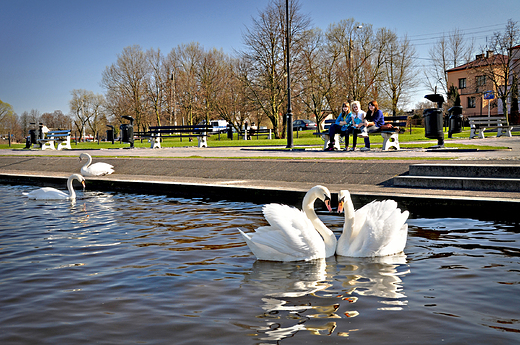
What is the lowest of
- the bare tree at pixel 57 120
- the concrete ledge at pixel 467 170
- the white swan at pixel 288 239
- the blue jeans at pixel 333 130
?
the white swan at pixel 288 239

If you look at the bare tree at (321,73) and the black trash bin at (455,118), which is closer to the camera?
the black trash bin at (455,118)

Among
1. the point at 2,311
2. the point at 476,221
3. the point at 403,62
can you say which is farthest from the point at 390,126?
the point at 403,62

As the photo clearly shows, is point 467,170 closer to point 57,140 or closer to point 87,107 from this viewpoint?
point 57,140

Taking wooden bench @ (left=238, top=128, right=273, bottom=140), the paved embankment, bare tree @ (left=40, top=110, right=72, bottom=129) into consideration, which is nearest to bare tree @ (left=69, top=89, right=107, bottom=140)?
bare tree @ (left=40, top=110, right=72, bottom=129)

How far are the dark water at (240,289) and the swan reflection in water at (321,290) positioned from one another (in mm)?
12

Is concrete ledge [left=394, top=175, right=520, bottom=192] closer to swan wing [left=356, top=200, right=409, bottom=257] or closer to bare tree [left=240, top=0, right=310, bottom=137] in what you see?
swan wing [left=356, top=200, right=409, bottom=257]

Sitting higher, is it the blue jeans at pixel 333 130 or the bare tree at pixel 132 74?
the bare tree at pixel 132 74

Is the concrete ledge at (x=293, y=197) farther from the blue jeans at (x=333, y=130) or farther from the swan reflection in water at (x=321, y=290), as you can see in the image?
the blue jeans at (x=333, y=130)

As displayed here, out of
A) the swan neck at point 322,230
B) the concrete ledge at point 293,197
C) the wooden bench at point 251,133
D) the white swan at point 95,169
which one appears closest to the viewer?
the swan neck at point 322,230

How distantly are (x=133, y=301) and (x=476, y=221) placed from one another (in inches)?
208

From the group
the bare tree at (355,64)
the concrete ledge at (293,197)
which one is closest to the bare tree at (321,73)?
the bare tree at (355,64)

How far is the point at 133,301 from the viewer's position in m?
4.39

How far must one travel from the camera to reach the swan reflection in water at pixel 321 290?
3.86 meters

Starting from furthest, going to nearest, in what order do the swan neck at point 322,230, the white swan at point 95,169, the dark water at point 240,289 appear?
the white swan at point 95,169
the swan neck at point 322,230
the dark water at point 240,289
